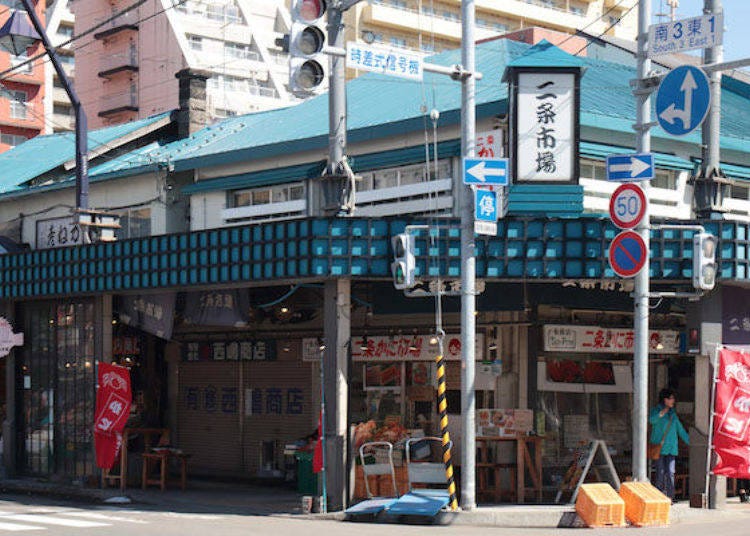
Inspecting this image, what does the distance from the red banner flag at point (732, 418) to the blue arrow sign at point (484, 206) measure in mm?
4711

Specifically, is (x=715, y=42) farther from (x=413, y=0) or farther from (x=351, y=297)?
(x=413, y=0)

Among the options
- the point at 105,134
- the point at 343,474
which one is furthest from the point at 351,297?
the point at 105,134

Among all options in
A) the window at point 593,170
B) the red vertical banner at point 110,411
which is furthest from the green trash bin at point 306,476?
the window at point 593,170

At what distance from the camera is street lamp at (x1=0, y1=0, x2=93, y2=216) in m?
27.5

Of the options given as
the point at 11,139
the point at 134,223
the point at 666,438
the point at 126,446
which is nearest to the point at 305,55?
the point at 666,438

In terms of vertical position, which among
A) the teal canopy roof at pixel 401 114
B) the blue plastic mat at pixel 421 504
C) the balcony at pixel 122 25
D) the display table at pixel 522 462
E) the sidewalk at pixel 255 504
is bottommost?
the sidewalk at pixel 255 504

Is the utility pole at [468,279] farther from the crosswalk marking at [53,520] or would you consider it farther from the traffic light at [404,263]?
the crosswalk marking at [53,520]

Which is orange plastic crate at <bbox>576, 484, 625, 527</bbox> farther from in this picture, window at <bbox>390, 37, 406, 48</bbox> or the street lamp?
window at <bbox>390, 37, 406, 48</bbox>

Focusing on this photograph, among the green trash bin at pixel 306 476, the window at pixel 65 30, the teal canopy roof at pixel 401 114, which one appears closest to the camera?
the teal canopy roof at pixel 401 114

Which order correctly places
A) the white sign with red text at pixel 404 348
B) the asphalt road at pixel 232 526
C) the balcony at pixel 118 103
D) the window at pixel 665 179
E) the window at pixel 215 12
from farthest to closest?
the balcony at pixel 118 103
the window at pixel 215 12
the white sign with red text at pixel 404 348
the window at pixel 665 179
the asphalt road at pixel 232 526

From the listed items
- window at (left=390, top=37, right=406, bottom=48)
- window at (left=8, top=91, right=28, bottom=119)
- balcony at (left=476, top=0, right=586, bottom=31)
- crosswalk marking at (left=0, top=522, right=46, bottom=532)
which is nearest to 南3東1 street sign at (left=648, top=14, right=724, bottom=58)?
crosswalk marking at (left=0, top=522, right=46, bottom=532)

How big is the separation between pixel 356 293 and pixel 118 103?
52427 mm

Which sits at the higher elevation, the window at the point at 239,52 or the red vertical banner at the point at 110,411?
the window at the point at 239,52

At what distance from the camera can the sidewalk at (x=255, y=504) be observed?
752 inches
